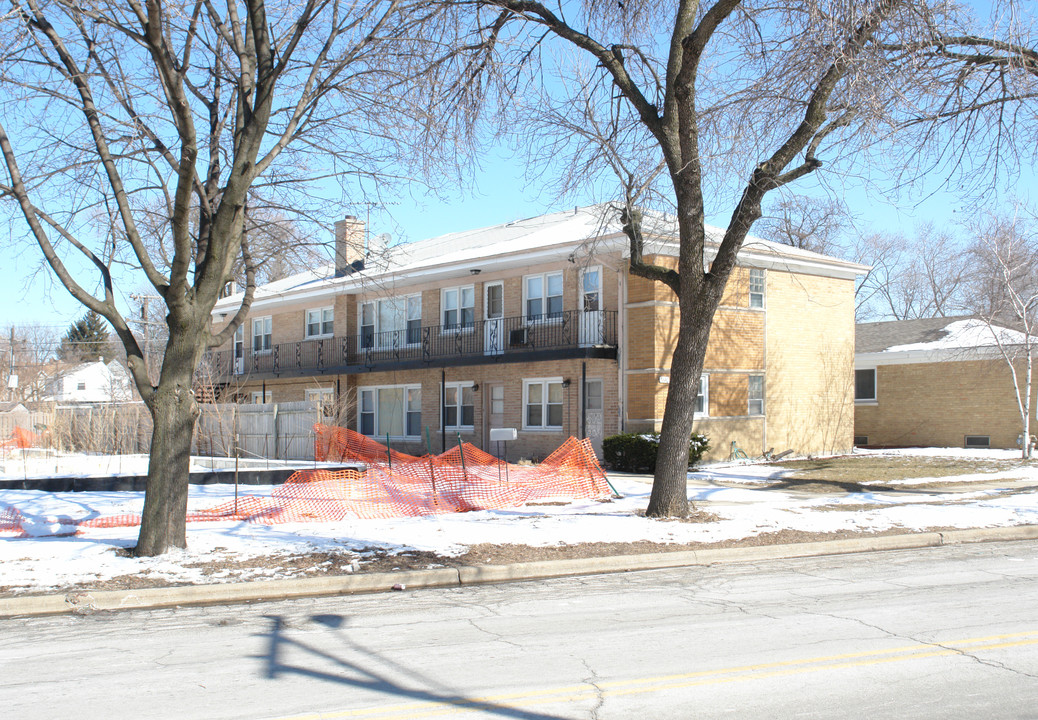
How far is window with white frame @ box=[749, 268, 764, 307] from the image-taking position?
84.3 ft

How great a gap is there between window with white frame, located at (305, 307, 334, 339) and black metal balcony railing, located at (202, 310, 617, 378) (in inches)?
24.3

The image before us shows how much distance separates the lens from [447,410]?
29.5 metres

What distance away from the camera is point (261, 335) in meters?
38.5

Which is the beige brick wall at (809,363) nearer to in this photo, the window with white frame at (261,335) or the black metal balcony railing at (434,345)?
the black metal balcony railing at (434,345)

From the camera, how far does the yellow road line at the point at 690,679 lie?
5.16m

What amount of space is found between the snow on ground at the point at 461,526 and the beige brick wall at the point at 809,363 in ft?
29.1

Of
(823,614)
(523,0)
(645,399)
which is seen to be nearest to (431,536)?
(823,614)

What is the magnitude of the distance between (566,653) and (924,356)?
27.5m

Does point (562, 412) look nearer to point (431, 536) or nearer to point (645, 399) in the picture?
point (645, 399)

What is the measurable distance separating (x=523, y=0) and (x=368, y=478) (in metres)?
9.47

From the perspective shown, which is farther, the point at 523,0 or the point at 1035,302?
the point at 1035,302

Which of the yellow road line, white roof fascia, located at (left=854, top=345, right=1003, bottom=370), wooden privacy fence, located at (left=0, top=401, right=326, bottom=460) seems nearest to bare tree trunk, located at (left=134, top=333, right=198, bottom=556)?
the yellow road line

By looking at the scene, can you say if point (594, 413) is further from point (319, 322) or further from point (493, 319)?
point (319, 322)

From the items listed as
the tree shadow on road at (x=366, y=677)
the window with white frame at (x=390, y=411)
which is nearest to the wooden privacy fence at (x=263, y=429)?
the window with white frame at (x=390, y=411)
